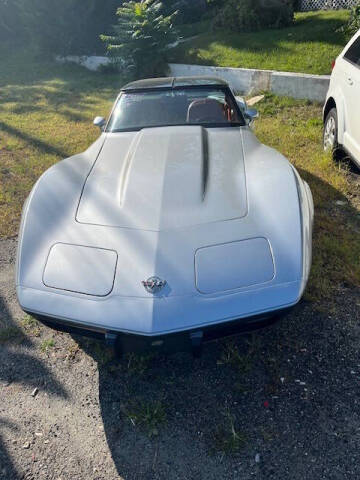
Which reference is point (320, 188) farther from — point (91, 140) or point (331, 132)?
point (91, 140)

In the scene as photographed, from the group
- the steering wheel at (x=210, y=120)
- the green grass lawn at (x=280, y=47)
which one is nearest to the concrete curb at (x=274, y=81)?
the green grass lawn at (x=280, y=47)

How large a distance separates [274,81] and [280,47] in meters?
1.72

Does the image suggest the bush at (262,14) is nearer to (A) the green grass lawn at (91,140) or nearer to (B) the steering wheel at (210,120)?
(A) the green grass lawn at (91,140)

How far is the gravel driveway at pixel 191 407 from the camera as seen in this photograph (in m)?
1.98

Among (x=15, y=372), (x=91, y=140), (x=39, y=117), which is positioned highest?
(x=15, y=372)

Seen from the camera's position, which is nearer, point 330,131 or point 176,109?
point 176,109

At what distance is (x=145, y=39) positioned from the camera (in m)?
9.26

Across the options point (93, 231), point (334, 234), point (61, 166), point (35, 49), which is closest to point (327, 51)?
point (334, 234)

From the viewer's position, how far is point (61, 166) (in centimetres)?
320

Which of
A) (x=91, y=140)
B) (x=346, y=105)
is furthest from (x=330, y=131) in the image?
(x=91, y=140)

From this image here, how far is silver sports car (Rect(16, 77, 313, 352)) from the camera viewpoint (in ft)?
6.64

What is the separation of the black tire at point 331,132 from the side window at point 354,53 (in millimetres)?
571

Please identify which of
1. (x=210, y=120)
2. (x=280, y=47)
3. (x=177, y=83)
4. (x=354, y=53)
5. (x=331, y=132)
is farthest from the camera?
(x=280, y=47)

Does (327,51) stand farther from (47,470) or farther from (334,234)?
(47,470)
